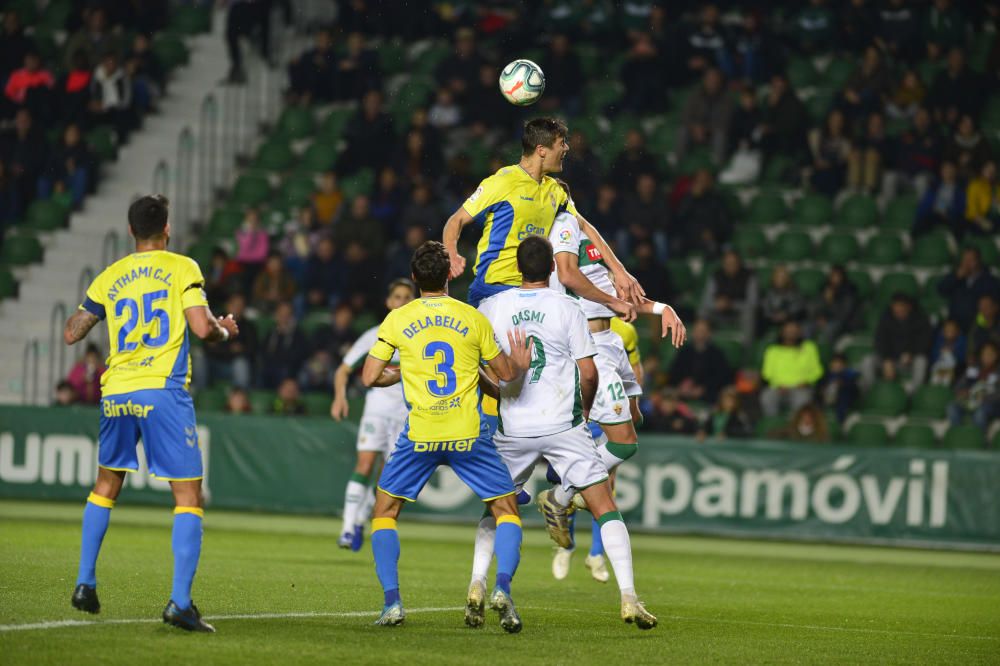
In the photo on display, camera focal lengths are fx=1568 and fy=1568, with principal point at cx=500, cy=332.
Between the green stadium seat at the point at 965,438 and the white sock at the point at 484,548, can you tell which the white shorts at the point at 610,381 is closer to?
the white sock at the point at 484,548

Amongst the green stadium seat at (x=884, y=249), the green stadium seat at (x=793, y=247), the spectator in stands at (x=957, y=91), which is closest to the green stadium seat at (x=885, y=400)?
the green stadium seat at (x=884, y=249)

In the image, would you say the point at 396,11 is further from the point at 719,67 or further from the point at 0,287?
the point at 0,287

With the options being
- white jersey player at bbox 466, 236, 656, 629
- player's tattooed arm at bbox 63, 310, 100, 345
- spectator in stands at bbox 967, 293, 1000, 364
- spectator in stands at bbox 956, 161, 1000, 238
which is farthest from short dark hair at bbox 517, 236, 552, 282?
spectator in stands at bbox 956, 161, 1000, 238

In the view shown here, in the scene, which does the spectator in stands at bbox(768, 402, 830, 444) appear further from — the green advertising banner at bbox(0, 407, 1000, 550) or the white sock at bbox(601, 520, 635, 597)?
the white sock at bbox(601, 520, 635, 597)

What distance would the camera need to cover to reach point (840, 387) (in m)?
19.8

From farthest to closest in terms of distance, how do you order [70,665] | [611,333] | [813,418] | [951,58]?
[951,58]
[813,418]
[611,333]
[70,665]

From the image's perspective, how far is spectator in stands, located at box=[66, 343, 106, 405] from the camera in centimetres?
2070

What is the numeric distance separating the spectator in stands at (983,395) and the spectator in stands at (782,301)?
2.33 meters

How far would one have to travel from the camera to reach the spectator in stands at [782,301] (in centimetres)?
2036

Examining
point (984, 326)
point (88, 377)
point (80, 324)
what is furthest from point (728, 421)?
point (80, 324)

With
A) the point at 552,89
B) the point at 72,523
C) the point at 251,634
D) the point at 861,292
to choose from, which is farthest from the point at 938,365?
the point at 251,634

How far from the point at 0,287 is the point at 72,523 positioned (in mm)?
8295

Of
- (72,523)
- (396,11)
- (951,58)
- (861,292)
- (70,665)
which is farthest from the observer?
(396,11)

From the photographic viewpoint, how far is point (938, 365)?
781 inches
